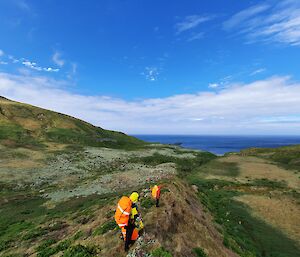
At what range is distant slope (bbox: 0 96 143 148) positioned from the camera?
343 feet

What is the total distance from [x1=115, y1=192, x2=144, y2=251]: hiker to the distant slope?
289 ft

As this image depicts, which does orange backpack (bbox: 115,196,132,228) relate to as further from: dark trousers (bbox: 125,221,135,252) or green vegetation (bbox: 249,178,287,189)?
green vegetation (bbox: 249,178,287,189)

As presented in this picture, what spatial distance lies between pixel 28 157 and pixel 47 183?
2368cm

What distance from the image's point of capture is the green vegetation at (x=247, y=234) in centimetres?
2472

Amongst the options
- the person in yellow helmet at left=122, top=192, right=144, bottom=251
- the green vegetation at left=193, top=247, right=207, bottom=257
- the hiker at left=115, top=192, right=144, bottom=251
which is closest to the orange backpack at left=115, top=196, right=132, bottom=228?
the hiker at left=115, top=192, right=144, bottom=251

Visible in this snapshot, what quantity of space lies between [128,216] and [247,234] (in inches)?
844

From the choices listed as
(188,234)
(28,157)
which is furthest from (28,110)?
(188,234)

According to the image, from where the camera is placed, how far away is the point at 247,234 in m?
29.1

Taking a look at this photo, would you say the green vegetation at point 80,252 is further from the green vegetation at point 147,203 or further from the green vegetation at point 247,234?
the green vegetation at point 247,234

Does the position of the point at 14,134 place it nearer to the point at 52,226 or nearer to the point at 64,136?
the point at 64,136

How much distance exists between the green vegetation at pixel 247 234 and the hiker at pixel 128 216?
11.5 metres

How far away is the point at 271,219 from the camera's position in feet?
113

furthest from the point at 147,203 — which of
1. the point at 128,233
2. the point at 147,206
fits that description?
the point at 128,233

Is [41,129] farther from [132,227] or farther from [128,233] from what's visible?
[132,227]
